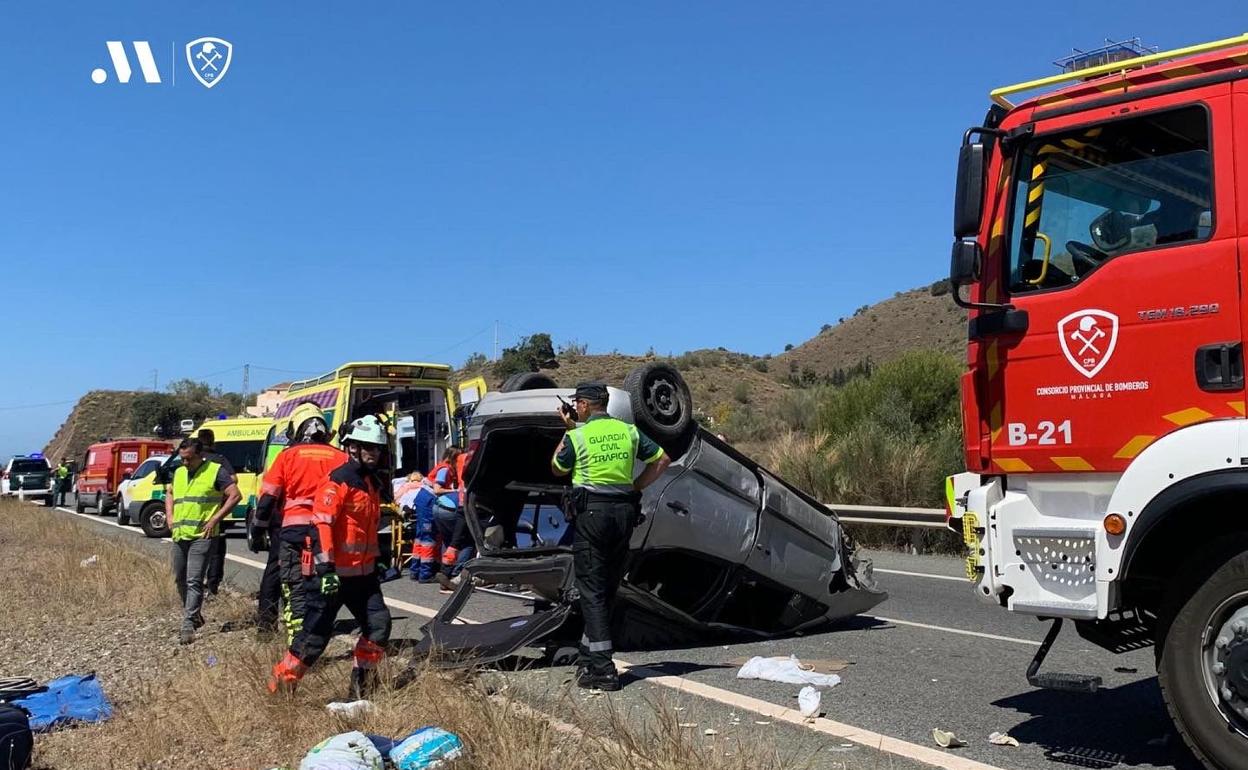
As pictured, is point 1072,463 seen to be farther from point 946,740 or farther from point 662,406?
point 662,406

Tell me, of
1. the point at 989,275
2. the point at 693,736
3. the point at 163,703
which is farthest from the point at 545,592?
the point at 989,275

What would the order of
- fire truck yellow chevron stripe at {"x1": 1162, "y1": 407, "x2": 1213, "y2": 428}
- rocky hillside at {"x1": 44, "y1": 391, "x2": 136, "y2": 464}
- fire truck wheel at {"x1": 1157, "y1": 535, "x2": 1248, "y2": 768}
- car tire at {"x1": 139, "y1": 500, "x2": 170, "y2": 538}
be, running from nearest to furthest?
fire truck wheel at {"x1": 1157, "y1": 535, "x2": 1248, "y2": 768} → fire truck yellow chevron stripe at {"x1": 1162, "y1": 407, "x2": 1213, "y2": 428} → car tire at {"x1": 139, "y1": 500, "x2": 170, "y2": 538} → rocky hillside at {"x1": 44, "y1": 391, "x2": 136, "y2": 464}

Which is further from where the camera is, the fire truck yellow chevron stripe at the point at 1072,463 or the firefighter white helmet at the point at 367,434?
the firefighter white helmet at the point at 367,434

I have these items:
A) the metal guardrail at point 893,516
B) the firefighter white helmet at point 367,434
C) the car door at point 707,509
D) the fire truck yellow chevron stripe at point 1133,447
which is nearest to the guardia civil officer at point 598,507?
the car door at point 707,509

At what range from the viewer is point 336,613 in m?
6.37

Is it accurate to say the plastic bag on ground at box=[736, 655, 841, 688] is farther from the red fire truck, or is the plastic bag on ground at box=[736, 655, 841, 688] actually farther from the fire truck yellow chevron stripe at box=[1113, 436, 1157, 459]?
the fire truck yellow chevron stripe at box=[1113, 436, 1157, 459]

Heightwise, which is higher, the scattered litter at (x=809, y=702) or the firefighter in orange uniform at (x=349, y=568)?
the firefighter in orange uniform at (x=349, y=568)

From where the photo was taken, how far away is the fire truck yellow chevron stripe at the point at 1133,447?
4777 millimetres

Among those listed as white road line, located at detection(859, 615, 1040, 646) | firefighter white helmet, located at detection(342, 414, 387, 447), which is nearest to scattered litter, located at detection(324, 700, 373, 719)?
firefighter white helmet, located at detection(342, 414, 387, 447)

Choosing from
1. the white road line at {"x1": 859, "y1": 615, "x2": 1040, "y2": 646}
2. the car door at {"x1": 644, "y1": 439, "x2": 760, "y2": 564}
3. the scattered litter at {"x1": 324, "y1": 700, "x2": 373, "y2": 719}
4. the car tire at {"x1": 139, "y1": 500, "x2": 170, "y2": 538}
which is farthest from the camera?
the car tire at {"x1": 139, "y1": 500, "x2": 170, "y2": 538}

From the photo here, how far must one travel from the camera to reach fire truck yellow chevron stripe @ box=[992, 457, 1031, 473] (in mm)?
5202

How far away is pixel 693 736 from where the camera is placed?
471 cm

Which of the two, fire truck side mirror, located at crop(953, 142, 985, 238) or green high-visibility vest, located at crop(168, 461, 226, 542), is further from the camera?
green high-visibility vest, located at crop(168, 461, 226, 542)

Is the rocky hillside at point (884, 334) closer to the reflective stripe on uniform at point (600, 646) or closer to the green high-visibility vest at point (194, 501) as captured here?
the green high-visibility vest at point (194, 501)
